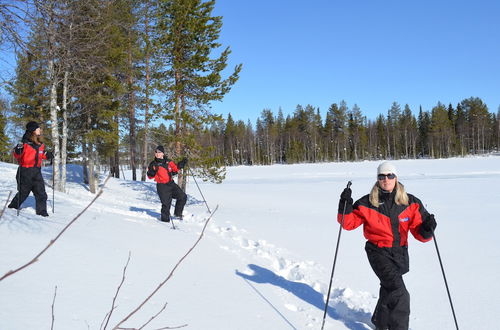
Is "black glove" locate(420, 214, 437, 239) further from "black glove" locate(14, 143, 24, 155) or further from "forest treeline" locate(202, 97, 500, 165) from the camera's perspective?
"forest treeline" locate(202, 97, 500, 165)

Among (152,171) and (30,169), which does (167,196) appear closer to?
(152,171)

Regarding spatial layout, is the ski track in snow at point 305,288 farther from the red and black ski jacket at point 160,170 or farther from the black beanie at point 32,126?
the black beanie at point 32,126

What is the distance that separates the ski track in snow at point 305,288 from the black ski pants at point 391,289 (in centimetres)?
31

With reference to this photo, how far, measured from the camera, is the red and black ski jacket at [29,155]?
5633mm

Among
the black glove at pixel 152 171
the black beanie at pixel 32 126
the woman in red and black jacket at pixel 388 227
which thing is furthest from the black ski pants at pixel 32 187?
the woman in red and black jacket at pixel 388 227

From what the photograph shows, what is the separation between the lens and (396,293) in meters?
3.34

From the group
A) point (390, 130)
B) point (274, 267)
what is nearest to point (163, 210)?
point (274, 267)

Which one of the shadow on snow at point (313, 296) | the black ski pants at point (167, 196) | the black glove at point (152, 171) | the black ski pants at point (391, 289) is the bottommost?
the shadow on snow at point (313, 296)

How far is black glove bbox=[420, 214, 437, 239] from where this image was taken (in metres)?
3.38

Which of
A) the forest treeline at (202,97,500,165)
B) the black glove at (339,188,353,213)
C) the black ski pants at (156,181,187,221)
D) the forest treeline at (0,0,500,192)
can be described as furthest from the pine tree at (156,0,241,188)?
the forest treeline at (202,97,500,165)

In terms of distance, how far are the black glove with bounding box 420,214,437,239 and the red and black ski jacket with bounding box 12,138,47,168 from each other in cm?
624

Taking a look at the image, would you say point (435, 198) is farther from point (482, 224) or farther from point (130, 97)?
point (130, 97)

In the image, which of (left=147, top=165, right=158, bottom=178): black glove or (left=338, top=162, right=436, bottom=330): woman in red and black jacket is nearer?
(left=338, top=162, right=436, bottom=330): woman in red and black jacket

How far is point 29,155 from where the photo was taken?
18.7ft
